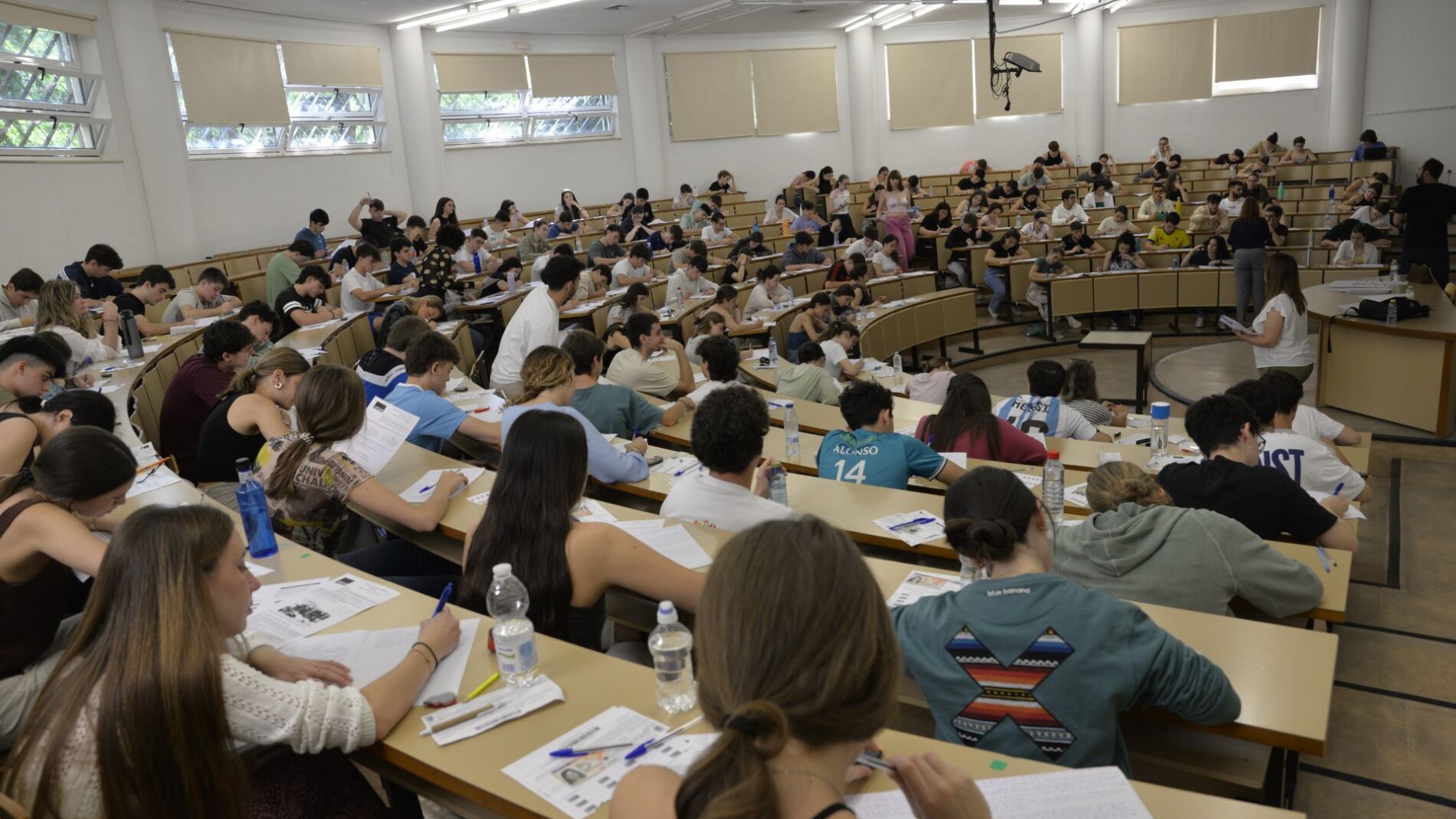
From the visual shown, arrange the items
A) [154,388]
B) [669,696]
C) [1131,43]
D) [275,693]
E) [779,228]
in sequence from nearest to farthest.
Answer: [275,693], [669,696], [154,388], [779,228], [1131,43]

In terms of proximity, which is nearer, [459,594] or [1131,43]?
[459,594]

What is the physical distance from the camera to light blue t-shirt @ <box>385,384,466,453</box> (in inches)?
188

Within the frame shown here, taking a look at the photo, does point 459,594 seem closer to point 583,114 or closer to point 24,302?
point 24,302

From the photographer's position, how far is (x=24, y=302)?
7652mm

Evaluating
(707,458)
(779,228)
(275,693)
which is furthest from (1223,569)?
(779,228)

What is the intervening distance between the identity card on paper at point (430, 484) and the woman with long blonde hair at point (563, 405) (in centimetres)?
28

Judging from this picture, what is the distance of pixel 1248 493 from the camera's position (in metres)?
3.41

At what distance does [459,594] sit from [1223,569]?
2220 mm

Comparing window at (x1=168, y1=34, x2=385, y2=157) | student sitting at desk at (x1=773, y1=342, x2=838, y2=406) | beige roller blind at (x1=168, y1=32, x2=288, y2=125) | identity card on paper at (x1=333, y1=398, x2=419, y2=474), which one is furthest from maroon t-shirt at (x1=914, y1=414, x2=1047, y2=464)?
beige roller blind at (x1=168, y1=32, x2=288, y2=125)

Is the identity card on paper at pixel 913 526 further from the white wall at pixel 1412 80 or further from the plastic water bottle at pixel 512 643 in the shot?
the white wall at pixel 1412 80

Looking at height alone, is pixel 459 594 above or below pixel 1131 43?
below

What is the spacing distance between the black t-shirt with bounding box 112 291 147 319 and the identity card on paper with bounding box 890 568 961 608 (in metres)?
6.56

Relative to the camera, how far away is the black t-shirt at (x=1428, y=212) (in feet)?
30.6

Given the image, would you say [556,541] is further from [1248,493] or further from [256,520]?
[1248,493]
